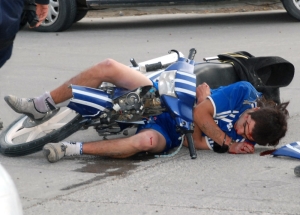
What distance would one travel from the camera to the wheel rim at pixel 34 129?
18.8 ft

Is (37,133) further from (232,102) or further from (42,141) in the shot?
(232,102)

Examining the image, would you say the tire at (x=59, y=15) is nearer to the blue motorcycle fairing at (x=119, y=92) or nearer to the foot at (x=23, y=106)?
the foot at (x=23, y=106)

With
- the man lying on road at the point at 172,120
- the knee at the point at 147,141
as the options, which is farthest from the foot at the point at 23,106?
the knee at the point at 147,141

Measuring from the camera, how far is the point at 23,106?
17.8 feet

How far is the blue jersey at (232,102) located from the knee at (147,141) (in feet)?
1.52

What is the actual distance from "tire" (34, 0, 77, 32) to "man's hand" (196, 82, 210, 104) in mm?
6259

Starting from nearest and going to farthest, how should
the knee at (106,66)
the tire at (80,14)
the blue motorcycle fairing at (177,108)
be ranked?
the blue motorcycle fairing at (177,108) < the knee at (106,66) < the tire at (80,14)

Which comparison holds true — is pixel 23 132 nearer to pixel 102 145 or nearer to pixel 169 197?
pixel 102 145

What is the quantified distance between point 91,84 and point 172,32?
6323mm

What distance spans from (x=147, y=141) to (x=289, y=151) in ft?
3.45

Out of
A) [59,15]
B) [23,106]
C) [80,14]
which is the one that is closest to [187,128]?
[23,106]

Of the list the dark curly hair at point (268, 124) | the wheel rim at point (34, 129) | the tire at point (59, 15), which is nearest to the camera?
the dark curly hair at point (268, 124)

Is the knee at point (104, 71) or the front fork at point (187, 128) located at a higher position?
the knee at point (104, 71)

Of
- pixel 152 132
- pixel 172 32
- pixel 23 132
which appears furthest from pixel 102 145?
pixel 172 32
